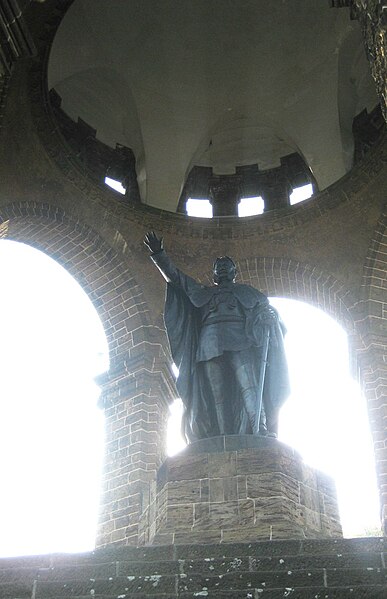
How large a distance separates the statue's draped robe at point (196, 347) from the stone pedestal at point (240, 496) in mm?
514

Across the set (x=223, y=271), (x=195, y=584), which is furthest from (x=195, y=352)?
(x=195, y=584)

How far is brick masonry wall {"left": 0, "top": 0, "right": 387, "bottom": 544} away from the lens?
12000 mm

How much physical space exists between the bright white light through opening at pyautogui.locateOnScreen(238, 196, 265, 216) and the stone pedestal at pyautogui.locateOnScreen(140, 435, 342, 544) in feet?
28.6

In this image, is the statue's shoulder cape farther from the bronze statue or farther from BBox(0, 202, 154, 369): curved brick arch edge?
BBox(0, 202, 154, 369): curved brick arch edge

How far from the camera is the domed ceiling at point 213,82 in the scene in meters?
14.0

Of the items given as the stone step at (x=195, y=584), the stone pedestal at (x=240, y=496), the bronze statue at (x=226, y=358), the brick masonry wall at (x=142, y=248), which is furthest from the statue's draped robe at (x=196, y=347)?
the brick masonry wall at (x=142, y=248)

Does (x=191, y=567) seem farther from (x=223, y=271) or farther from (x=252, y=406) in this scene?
(x=223, y=271)

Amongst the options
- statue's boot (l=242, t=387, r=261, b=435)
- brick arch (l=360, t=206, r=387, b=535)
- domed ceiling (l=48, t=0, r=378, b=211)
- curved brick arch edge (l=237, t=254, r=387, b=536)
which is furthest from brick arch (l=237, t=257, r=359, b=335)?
statue's boot (l=242, t=387, r=261, b=435)

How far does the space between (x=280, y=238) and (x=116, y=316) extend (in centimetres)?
302

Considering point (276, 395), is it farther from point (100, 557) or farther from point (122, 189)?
point (122, 189)

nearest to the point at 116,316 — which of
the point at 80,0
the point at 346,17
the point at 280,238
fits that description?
the point at 280,238

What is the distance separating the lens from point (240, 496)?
233 inches

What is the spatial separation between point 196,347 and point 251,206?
7.81 metres

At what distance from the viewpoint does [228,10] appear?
14.1 m
